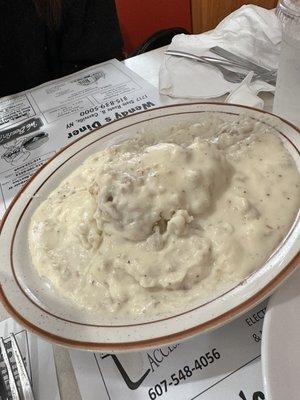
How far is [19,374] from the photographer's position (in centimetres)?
53

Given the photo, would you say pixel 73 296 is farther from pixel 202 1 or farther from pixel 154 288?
pixel 202 1

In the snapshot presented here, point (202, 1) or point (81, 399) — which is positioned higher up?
point (202, 1)

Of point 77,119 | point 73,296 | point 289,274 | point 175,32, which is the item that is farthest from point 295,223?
point 175,32

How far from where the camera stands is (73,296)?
56cm

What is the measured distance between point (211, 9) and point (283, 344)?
218cm

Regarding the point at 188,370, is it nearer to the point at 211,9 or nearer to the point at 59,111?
the point at 59,111


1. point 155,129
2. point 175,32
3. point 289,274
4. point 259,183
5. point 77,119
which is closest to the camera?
point 289,274

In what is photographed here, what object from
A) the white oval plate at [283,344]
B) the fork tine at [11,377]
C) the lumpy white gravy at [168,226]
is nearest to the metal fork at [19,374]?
the fork tine at [11,377]

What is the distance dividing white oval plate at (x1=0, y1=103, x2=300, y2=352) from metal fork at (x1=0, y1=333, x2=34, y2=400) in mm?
66

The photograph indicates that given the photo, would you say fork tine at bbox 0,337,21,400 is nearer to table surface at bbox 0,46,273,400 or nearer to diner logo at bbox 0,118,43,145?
table surface at bbox 0,46,273,400

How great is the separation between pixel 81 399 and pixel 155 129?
0.52 m

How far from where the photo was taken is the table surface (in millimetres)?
526

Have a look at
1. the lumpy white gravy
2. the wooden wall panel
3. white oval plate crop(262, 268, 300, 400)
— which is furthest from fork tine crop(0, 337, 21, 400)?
the wooden wall panel

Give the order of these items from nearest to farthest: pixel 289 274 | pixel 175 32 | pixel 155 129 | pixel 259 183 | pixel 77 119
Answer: pixel 289 274, pixel 259 183, pixel 155 129, pixel 77 119, pixel 175 32
